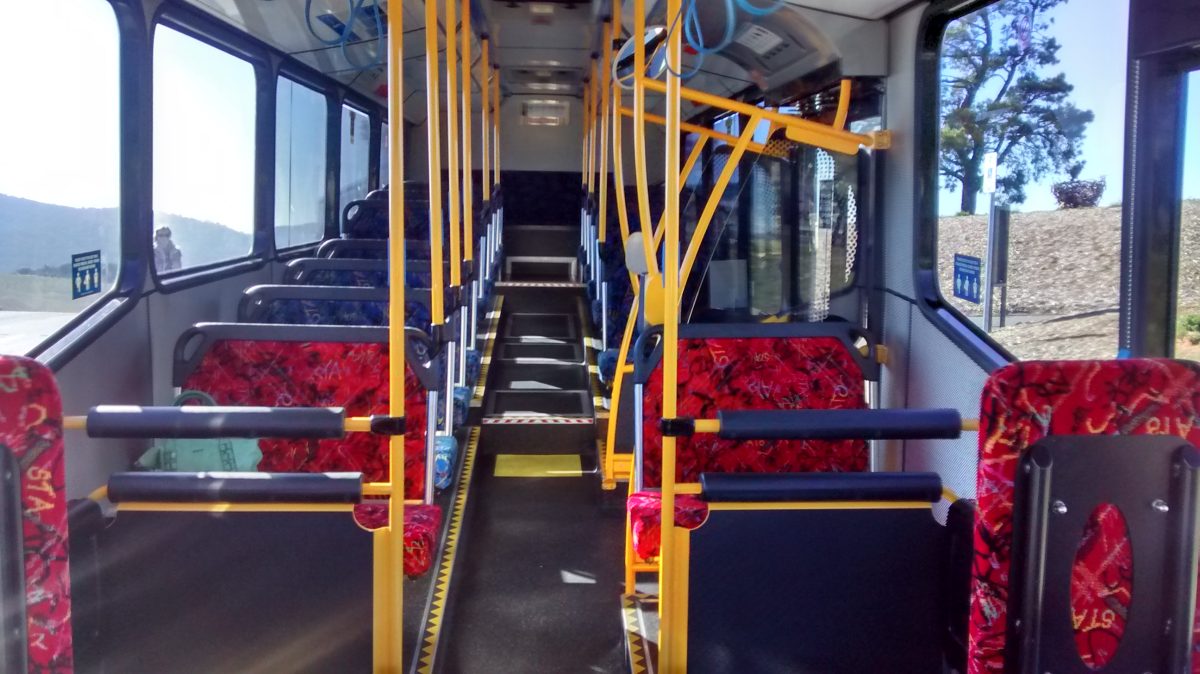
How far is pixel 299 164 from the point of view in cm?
598

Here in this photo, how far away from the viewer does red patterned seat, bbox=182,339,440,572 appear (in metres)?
3.30

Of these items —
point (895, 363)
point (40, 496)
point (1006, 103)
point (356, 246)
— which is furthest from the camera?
point (356, 246)

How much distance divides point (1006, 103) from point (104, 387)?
2974 millimetres

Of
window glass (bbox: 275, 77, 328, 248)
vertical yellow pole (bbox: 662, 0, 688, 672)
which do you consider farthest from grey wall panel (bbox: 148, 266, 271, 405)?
vertical yellow pole (bbox: 662, 0, 688, 672)

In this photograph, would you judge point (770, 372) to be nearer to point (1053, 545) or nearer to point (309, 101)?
point (1053, 545)

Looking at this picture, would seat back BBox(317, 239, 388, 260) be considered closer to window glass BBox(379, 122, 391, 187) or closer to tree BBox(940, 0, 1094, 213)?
window glass BBox(379, 122, 391, 187)

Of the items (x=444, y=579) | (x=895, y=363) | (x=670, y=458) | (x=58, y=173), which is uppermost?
(x=58, y=173)

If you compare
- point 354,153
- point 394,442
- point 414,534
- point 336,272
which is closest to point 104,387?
point 414,534

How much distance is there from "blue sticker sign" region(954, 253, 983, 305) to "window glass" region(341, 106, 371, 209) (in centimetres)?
496

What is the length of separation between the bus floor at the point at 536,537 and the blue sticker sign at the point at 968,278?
1618 mm

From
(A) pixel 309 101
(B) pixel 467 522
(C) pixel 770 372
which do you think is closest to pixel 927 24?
(C) pixel 770 372

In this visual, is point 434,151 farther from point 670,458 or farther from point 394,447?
point 670,458

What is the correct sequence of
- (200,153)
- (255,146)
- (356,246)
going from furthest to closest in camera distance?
(356,246) < (255,146) < (200,153)

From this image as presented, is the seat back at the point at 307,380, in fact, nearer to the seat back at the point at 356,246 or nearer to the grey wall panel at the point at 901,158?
the grey wall panel at the point at 901,158
